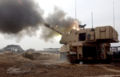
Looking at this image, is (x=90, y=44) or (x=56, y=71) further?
(x=90, y=44)

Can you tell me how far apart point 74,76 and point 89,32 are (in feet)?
32.9

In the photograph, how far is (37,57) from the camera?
1255 inches

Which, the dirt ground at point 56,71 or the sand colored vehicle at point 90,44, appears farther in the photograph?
the sand colored vehicle at point 90,44

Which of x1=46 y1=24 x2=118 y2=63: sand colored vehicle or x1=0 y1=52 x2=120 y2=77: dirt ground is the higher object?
x1=46 y1=24 x2=118 y2=63: sand colored vehicle

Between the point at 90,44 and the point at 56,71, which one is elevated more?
the point at 90,44

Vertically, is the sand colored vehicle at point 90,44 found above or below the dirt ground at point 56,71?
above

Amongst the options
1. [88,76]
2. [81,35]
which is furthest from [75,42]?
[88,76]

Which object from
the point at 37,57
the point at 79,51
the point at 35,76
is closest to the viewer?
the point at 35,76

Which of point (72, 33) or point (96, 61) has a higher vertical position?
point (72, 33)

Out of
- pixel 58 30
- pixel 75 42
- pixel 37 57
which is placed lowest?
pixel 37 57

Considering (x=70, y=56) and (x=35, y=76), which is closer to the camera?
(x=35, y=76)

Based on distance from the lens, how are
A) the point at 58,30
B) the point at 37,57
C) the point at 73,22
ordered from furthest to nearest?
the point at 37,57
the point at 73,22
the point at 58,30

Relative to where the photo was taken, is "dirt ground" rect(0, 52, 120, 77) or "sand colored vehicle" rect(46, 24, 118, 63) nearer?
"dirt ground" rect(0, 52, 120, 77)

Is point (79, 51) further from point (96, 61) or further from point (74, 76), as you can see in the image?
point (74, 76)
